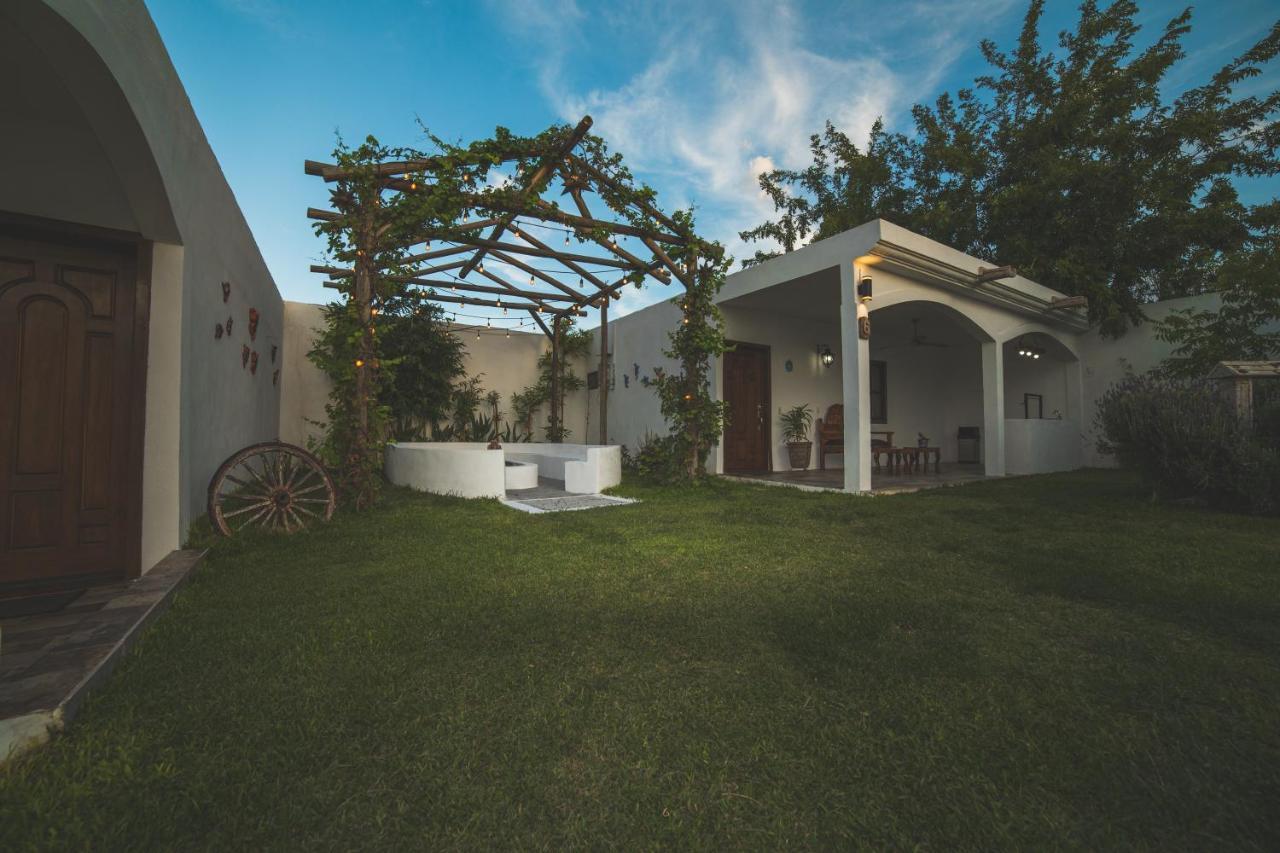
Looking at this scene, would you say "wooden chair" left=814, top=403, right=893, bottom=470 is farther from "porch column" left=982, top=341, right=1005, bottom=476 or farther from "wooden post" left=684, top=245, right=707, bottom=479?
"wooden post" left=684, top=245, right=707, bottom=479

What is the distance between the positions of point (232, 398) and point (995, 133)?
51.9ft

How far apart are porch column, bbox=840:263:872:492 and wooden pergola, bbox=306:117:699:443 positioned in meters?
1.89

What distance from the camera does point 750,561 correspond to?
118 inches

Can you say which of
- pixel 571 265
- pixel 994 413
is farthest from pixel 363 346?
pixel 994 413

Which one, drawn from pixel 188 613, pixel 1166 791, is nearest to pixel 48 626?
pixel 188 613

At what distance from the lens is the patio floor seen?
611 centimetres

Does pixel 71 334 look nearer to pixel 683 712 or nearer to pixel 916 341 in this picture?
pixel 683 712

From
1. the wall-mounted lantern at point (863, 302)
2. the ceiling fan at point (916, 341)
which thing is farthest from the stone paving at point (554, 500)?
the ceiling fan at point (916, 341)

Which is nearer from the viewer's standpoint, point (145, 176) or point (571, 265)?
point (145, 176)

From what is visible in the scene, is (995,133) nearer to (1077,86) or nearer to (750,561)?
(1077,86)

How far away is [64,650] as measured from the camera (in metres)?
1.63

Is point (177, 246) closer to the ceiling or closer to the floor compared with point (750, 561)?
closer to the ceiling

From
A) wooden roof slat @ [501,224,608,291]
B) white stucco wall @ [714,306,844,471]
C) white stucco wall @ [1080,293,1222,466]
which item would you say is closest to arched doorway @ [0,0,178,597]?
wooden roof slat @ [501,224,608,291]

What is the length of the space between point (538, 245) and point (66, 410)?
4504 mm
